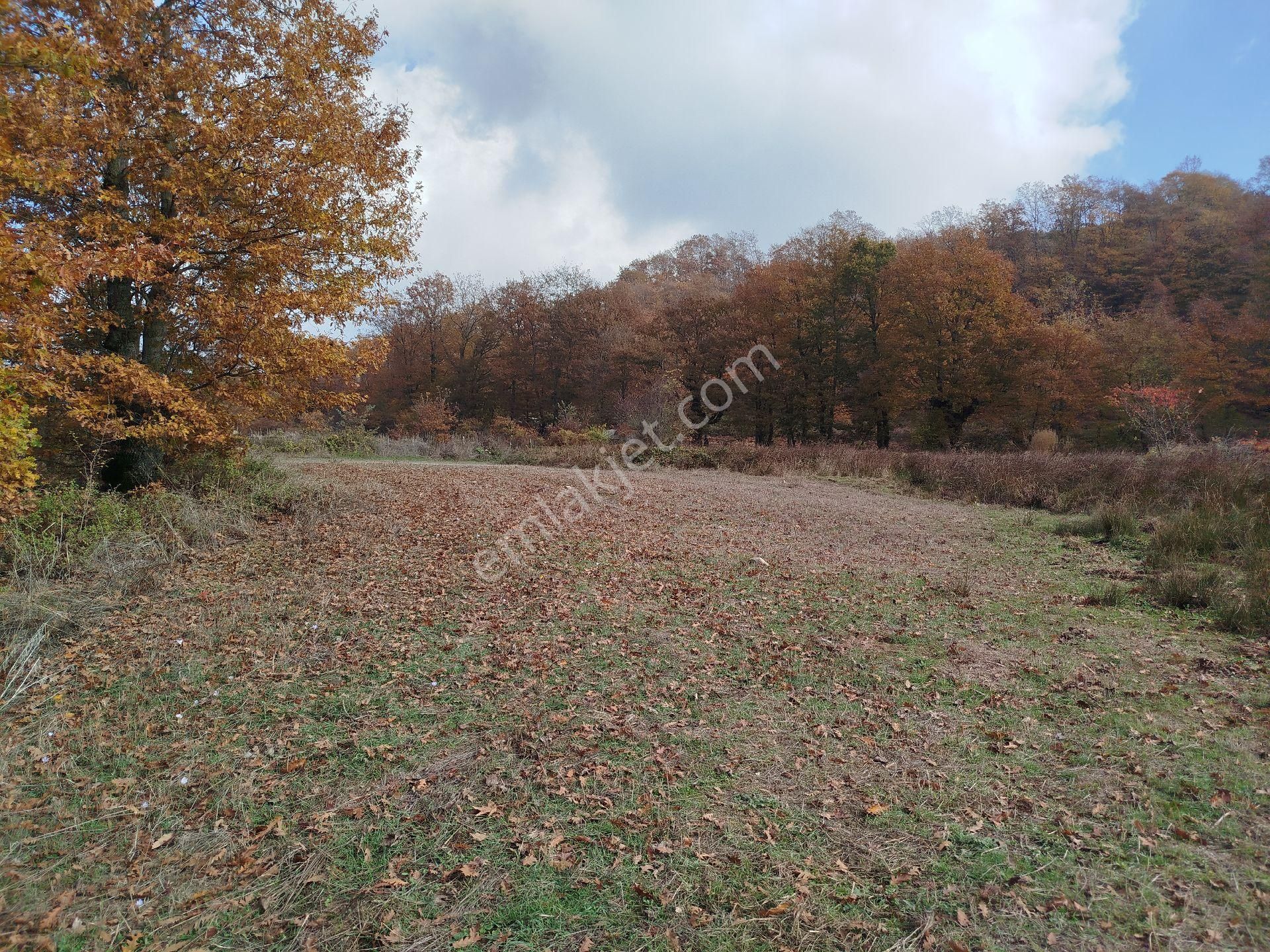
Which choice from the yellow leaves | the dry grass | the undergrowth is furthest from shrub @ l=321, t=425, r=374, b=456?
the yellow leaves

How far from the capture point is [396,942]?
2.84 meters

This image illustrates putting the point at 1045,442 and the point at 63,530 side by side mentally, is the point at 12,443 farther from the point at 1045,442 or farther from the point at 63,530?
the point at 1045,442

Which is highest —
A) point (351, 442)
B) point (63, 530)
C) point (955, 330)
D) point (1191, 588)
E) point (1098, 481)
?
point (955, 330)

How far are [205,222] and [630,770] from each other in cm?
817

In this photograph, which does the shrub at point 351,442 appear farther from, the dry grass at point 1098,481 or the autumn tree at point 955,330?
the autumn tree at point 955,330

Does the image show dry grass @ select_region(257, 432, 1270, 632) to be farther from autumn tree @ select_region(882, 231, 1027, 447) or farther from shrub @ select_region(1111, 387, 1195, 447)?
autumn tree @ select_region(882, 231, 1027, 447)

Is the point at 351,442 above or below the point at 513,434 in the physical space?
below

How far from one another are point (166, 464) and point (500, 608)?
6295 millimetres

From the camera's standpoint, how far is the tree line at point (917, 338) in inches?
1061

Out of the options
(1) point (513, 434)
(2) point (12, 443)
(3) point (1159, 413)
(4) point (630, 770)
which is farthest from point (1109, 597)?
(1) point (513, 434)

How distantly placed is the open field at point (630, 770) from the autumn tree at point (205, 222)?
265 centimetres

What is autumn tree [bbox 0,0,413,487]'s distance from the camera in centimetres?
739

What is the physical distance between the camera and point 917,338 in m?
28.6

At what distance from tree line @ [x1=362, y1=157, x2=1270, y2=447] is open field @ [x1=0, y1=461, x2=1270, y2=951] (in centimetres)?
1962
